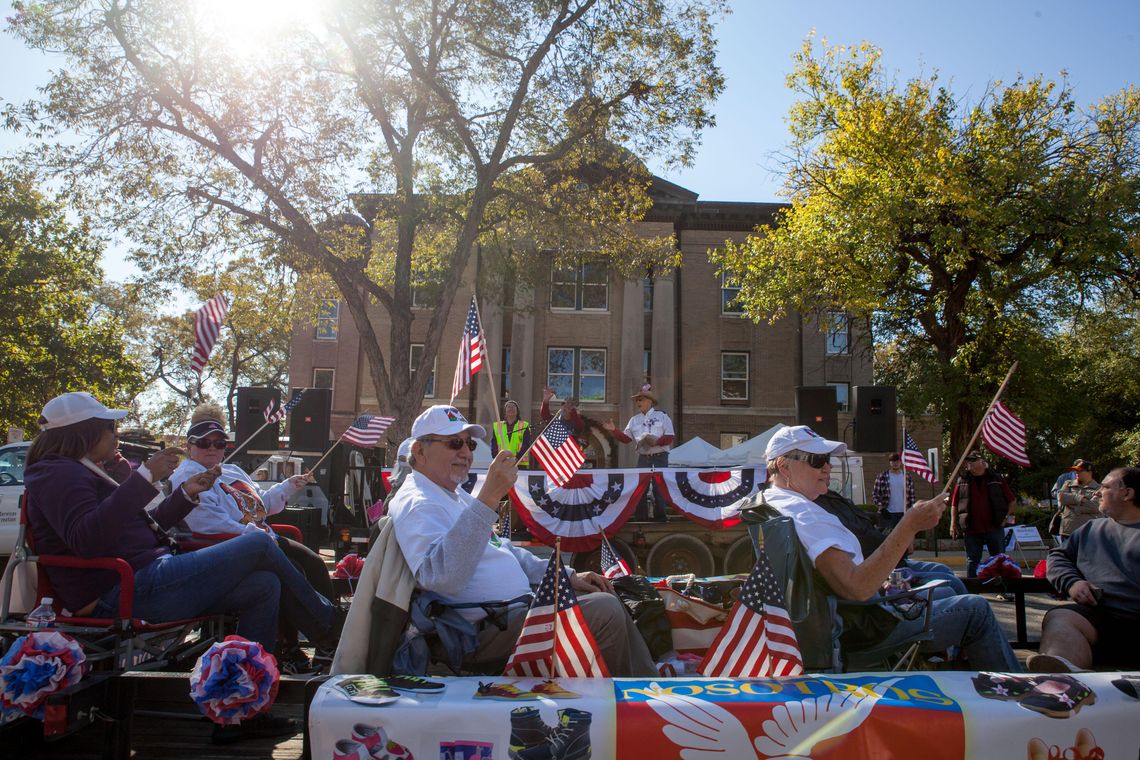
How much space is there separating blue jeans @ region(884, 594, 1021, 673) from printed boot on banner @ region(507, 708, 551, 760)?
180 cm

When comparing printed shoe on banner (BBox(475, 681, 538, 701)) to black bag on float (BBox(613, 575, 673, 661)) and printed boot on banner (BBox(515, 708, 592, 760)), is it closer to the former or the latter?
printed boot on banner (BBox(515, 708, 592, 760))

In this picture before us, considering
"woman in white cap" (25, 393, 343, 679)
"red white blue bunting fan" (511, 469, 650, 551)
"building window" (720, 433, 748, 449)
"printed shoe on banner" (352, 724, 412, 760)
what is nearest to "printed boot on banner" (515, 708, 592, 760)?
"printed shoe on banner" (352, 724, 412, 760)

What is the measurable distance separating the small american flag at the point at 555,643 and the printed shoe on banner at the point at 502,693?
22 centimetres

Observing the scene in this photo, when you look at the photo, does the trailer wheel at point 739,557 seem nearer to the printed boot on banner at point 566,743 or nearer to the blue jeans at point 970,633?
the blue jeans at point 970,633

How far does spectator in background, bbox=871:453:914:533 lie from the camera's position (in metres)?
14.2

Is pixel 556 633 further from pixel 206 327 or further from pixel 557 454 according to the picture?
pixel 557 454

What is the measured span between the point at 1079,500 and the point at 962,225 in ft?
42.2

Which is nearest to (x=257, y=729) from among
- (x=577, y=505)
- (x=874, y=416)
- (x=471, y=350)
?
(x=471, y=350)

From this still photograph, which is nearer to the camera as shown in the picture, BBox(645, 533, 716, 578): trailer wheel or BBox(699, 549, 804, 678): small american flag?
BBox(699, 549, 804, 678): small american flag

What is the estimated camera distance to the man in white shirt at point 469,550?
127 inches

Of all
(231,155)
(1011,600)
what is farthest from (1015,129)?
(231,155)

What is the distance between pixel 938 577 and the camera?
181 inches

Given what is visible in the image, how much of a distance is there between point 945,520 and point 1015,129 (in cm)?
1094

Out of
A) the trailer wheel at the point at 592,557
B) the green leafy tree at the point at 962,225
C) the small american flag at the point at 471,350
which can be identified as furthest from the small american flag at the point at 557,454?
the green leafy tree at the point at 962,225
